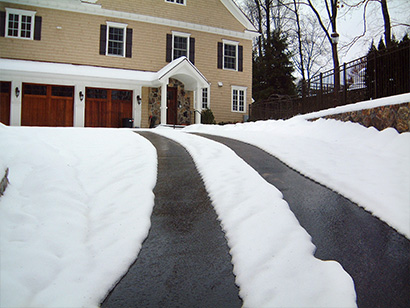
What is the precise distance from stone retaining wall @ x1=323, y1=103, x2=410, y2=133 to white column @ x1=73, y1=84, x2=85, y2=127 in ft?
39.0

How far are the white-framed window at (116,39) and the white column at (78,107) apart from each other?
255 centimetres

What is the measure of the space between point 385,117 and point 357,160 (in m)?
1.82

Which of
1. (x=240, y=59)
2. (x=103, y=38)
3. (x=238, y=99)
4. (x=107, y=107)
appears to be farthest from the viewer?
(x=238, y=99)

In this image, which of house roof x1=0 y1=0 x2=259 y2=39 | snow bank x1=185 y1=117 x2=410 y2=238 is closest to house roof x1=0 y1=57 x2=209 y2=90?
house roof x1=0 y1=0 x2=259 y2=39

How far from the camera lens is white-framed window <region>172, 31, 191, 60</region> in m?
17.5

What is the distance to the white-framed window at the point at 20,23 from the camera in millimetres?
14578

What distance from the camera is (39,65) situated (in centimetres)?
1450

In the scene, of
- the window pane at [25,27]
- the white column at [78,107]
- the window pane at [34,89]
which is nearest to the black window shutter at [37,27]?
the window pane at [25,27]

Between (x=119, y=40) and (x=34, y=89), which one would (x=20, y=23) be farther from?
(x=119, y=40)

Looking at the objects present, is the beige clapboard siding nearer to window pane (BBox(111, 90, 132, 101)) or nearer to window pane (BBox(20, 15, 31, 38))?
window pane (BBox(20, 15, 31, 38))

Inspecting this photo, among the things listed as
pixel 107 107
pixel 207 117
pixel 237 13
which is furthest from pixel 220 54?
pixel 107 107

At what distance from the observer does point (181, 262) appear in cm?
285

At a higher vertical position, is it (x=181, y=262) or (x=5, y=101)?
(x=5, y=101)

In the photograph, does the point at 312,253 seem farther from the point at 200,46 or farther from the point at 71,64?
the point at 200,46
